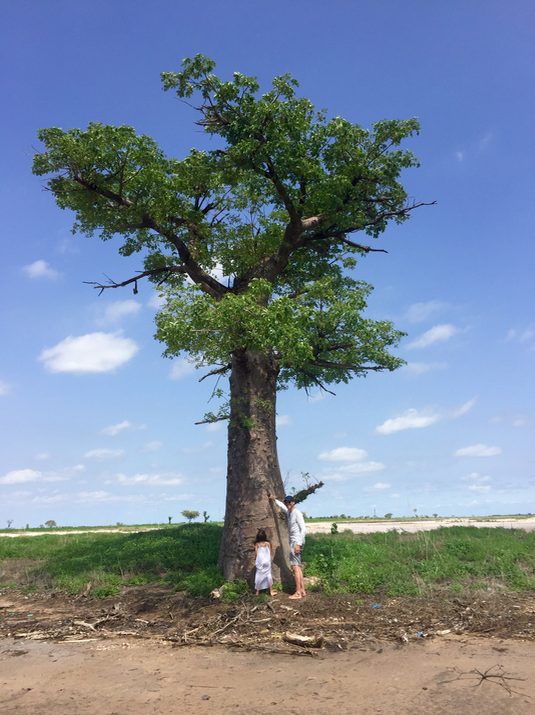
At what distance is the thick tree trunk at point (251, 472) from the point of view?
40.5ft

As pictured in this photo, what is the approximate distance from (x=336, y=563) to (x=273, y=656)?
5.01 m

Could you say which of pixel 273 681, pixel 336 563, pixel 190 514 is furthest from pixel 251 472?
pixel 190 514

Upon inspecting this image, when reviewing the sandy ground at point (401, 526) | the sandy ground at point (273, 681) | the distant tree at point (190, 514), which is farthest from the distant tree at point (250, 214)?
the distant tree at point (190, 514)

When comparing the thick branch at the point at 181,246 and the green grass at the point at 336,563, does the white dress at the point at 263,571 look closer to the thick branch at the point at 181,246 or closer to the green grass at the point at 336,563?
the green grass at the point at 336,563

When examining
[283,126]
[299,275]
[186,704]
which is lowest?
[186,704]

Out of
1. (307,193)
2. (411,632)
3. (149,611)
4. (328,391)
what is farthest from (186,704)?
(307,193)

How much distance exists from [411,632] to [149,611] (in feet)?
18.7

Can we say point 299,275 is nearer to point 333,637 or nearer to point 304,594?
point 304,594

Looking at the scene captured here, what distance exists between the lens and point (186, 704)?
619 centimetres

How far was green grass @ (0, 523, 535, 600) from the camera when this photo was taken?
39.2 feet

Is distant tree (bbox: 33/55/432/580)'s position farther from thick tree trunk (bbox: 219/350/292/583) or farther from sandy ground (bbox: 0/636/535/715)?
sandy ground (bbox: 0/636/535/715)

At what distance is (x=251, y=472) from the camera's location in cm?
1286

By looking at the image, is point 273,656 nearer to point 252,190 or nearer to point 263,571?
point 263,571

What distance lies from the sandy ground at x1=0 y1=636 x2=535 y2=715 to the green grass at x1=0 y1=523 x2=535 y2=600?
3.37m
